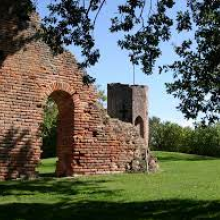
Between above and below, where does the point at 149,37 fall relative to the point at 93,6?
below

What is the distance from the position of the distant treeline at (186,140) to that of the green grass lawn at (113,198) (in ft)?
84.9

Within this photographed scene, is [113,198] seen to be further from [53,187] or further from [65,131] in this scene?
[65,131]

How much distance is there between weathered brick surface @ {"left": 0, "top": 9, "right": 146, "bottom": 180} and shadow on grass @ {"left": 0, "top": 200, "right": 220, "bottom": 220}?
482 cm

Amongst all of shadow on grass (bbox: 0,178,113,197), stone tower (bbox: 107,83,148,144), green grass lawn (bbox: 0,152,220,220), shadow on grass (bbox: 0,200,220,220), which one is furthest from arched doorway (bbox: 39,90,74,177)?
stone tower (bbox: 107,83,148,144)

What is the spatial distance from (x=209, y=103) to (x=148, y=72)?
1560 millimetres

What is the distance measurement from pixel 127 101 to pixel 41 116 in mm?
14301

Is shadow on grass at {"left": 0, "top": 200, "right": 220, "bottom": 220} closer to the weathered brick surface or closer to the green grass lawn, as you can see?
the green grass lawn

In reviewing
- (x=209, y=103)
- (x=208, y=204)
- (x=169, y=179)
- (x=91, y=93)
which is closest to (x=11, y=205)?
(x=208, y=204)

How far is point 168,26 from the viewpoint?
11.1 m

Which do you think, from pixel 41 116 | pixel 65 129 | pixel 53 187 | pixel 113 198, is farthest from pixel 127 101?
pixel 113 198

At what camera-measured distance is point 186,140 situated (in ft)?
139

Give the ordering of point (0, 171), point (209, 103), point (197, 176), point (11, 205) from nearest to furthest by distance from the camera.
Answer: point (11, 205)
point (209, 103)
point (0, 171)
point (197, 176)

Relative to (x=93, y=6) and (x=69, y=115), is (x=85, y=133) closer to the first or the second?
(x=69, y=115)

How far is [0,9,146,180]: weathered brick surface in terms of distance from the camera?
47.6 feet
